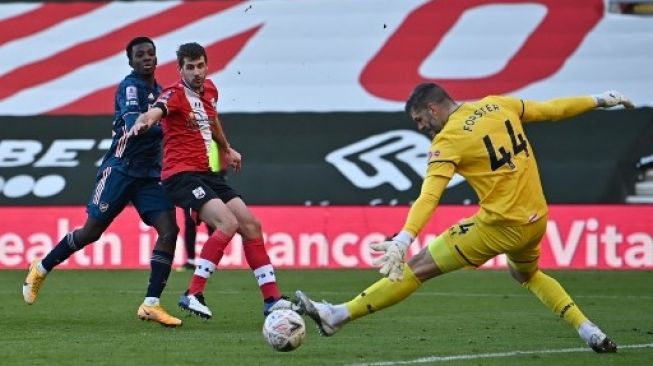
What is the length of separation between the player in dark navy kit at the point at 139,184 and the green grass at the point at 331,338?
0.52m

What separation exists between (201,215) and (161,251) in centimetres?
60

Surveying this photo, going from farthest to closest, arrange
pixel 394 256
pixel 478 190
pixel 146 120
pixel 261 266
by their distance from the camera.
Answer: pixel 261 266 < pixel 146 120 < pixel 478 190 < pixel 394 256

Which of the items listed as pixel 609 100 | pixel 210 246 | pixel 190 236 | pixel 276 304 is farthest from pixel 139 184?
pixel 190 236

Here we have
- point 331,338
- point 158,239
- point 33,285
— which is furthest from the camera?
point 33,285

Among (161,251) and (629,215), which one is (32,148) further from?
(161,251)

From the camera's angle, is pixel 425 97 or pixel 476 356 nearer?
pixel 425 97

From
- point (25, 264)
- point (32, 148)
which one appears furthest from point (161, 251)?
Answer: point (32, 148)

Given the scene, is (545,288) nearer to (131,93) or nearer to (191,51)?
(191,51)

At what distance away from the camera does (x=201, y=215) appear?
11766mm

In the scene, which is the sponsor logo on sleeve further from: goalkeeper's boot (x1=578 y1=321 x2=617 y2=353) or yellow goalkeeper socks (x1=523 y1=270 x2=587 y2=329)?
goalkeeper's boot (x1=578 y1=321 x2=617 y2=353)

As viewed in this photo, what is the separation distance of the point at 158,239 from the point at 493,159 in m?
3.73

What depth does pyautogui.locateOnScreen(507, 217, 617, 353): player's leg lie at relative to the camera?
379 inches

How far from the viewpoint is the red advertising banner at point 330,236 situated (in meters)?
19.9

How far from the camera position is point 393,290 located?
373 inches
